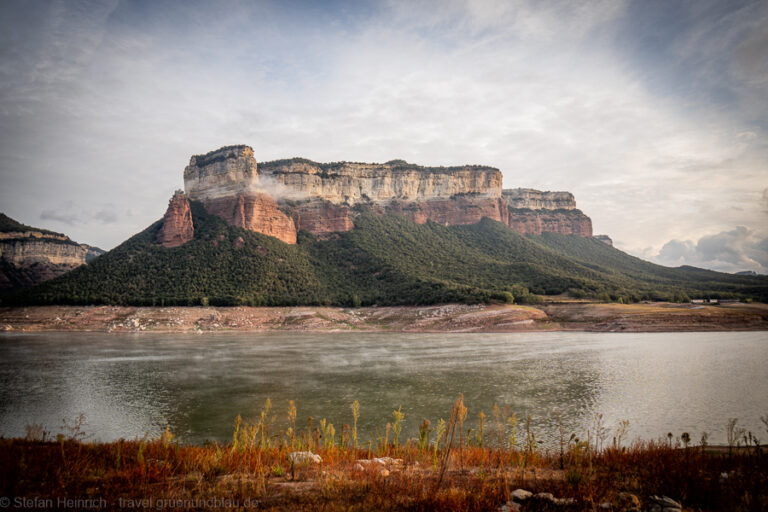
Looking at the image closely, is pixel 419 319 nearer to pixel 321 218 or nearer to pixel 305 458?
pixel 321 218

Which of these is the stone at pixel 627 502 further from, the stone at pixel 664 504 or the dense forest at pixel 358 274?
the dense forest at pixel 358 274

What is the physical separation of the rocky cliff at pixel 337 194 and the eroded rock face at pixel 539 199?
3.43 meters

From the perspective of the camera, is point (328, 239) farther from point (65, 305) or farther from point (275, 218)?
point (65, 305)

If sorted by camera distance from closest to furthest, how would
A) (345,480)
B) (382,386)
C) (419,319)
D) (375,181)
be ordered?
(345,480), (382,386), (419,319), (375,181)

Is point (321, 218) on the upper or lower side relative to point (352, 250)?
upper

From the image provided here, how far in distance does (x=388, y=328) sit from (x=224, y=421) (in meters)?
46.1

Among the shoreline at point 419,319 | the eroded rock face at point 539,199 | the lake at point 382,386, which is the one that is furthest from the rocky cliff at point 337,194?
the lake at point 382,386

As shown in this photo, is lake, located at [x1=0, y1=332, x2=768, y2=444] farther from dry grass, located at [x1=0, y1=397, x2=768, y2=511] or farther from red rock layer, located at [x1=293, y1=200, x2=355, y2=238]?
red rock layer, located at [x1=293, y1=200, x2=355, y2=238]

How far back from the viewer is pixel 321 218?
103562mm

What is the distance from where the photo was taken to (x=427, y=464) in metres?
8.05

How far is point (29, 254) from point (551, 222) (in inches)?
6281

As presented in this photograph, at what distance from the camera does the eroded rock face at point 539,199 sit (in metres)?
140

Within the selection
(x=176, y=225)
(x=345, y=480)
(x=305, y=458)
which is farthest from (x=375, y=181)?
(x=345, y=480)

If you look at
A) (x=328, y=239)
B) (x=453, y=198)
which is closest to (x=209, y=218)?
(x=328, y=239)
